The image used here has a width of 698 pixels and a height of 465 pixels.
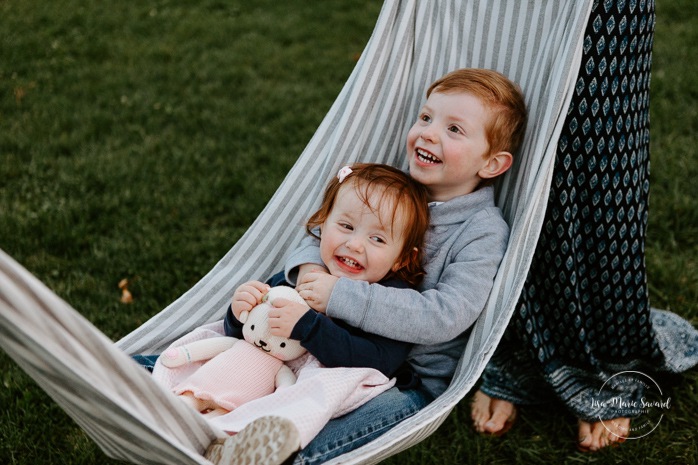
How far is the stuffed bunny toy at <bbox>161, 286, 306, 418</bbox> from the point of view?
1.90 m

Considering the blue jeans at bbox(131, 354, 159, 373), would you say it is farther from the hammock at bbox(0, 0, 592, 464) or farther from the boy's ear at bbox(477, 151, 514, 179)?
the boy's ear at bbox(477, 151, 514, 179)

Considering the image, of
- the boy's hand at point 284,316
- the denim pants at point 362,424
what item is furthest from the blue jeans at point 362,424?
the boy's hand at point 284,316

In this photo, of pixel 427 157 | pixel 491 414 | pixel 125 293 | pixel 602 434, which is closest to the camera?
pixel 427 157

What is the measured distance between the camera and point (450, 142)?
2154 millimetres

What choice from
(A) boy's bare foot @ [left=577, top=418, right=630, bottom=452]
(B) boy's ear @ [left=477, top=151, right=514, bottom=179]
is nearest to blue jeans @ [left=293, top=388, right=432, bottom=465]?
(B) boy's ear @ [left=477, top=151, right=514, bottom=179]

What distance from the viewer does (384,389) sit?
1936mm

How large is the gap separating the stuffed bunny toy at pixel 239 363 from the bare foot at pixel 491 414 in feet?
2.93

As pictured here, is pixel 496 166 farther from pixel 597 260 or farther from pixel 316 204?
pixel 316 204

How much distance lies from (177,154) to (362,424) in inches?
110

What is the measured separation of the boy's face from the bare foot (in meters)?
0.80

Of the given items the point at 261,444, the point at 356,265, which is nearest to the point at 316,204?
the point at 356,265

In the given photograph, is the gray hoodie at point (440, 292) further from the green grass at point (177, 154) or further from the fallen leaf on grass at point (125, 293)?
the fallen leaf on grass at point (125, 293)

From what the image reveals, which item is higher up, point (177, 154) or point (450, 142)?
point (450, 142)

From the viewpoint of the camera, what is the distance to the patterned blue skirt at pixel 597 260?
2113 mm
